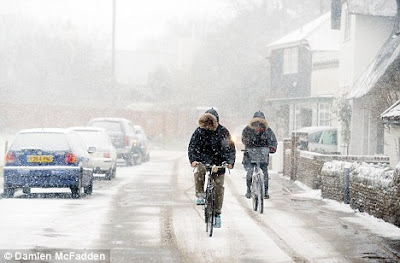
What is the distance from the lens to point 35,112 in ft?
211

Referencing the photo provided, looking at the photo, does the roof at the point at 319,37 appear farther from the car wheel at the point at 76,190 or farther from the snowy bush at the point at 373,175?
the snowy bush at the point at 373,175

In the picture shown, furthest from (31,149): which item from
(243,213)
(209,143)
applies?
(209,143)

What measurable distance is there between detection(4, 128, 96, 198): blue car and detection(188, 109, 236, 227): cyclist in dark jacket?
20.2 feet

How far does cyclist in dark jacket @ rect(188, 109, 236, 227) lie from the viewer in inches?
529

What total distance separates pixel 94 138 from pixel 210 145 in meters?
14.3

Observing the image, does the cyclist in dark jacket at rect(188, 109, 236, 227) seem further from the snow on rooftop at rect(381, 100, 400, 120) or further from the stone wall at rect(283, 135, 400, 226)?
the snow on rooftop at rect(381, 100, 400, 120)

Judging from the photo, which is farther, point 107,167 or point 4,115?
point 4,115

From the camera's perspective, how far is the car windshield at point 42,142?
19.2m

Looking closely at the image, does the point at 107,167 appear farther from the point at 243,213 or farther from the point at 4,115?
the point at 4,115

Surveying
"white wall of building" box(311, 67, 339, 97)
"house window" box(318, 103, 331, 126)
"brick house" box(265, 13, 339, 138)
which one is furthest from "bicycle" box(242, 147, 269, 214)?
"white wall of building" box(311, 67, 339, 97)

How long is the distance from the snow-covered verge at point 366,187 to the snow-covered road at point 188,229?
249 millimetres

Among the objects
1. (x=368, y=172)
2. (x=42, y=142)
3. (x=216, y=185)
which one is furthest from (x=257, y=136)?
(x=42, y=142)

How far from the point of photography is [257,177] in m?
16.9

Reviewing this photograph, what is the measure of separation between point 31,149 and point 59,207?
238cm
